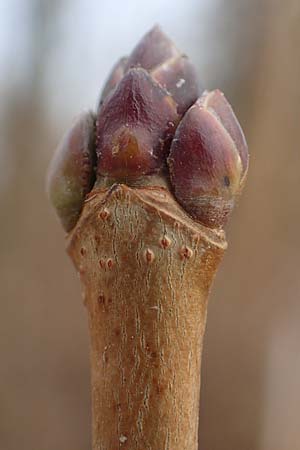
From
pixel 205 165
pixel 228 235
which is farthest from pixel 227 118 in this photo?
pixel 228 235

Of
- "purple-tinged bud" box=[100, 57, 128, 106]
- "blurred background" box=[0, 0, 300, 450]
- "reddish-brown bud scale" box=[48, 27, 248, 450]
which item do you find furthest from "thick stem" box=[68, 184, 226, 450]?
"blurred background" box=[0, 0, 300, 450]

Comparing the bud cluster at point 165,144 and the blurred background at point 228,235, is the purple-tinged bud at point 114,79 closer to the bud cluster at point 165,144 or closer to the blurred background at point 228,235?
the bud cluster at point 165,144

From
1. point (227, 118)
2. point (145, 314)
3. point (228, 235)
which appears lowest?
point (228, 235)

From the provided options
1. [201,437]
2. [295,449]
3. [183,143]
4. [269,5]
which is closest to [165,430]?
[183,143]

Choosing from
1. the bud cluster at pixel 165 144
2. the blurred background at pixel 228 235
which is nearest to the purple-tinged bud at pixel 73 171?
the bud cluster at pixel 165 144

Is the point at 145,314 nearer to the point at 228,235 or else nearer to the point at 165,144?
the point at 165,144

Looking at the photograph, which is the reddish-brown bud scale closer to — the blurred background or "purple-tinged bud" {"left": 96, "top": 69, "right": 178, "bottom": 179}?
"purple-tinged bud" {"left": 96, "top": 69, "right": 178, "bottom": 179}
